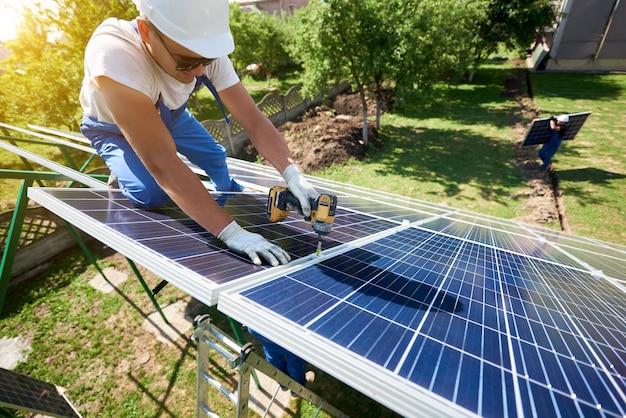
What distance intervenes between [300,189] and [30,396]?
11.5ft

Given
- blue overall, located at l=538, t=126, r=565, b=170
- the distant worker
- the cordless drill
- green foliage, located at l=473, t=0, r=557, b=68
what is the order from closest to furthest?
the cordless drill → the distant worker → blue overall, located at l=538, t=126, r=565, b=170 → green foliage, located at l=473, t=0, r=557, b=68

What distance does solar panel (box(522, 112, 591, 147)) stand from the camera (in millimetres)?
10945

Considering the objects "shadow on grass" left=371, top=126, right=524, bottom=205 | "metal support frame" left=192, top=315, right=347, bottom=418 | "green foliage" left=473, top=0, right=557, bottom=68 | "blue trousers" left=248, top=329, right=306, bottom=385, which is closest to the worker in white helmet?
"metal support frame" left=192, top=315, right=347, bottom=418

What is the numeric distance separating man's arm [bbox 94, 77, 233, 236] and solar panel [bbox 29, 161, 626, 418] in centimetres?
28

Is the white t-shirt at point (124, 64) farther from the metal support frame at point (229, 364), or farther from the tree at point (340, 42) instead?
the tree at point (340, 42)

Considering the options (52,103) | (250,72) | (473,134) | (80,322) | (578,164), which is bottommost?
(80,322)

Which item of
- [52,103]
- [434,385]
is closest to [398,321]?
[434,385]

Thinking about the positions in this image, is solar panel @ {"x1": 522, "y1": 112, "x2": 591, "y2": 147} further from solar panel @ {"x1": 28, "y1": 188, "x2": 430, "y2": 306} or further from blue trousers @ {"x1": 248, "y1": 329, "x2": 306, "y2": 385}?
blue trousers @ {"x1": 248, "y1": 329, "x2": 306, "y2": 385}

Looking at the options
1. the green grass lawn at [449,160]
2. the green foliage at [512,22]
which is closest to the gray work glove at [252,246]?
the green grass lawn at [449,160]

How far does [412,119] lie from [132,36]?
18.4 meters

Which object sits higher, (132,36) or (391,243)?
(132,36)

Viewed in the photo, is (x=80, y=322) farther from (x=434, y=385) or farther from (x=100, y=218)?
(x=434, y=385)

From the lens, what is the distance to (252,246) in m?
2.27

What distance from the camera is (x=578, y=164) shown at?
1171cm
